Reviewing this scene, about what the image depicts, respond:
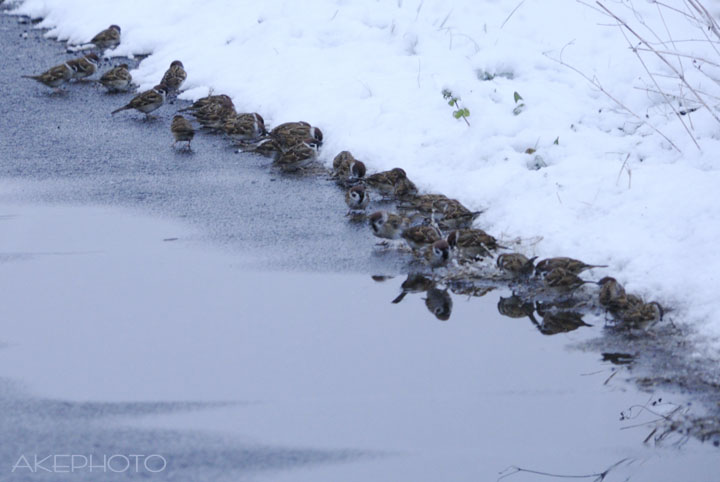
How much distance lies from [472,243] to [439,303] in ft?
2.56

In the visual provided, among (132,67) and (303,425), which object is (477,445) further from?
(132,67)

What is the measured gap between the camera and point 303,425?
194 inches

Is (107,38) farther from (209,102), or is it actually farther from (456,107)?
(456,107)

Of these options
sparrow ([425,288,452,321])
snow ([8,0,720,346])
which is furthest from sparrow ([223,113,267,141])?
sparrow ([425,288,452,321])

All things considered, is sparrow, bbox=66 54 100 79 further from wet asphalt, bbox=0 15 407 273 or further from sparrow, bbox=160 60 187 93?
sparrow, bbox=160 60 187 93

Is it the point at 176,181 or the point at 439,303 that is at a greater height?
the point at 439,303

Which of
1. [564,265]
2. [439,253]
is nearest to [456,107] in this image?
[439,253]

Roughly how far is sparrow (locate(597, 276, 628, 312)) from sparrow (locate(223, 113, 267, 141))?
16.3 feet

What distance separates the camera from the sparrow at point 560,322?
6.04m

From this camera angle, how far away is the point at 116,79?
12.1 m

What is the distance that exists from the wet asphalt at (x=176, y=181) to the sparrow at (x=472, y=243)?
19.0 inches

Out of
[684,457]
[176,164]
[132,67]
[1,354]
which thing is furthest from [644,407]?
[132,67]

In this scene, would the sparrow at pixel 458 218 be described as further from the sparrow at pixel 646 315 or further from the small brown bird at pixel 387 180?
the sparrow at pixel 646 315

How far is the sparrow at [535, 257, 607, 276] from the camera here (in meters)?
6.48
